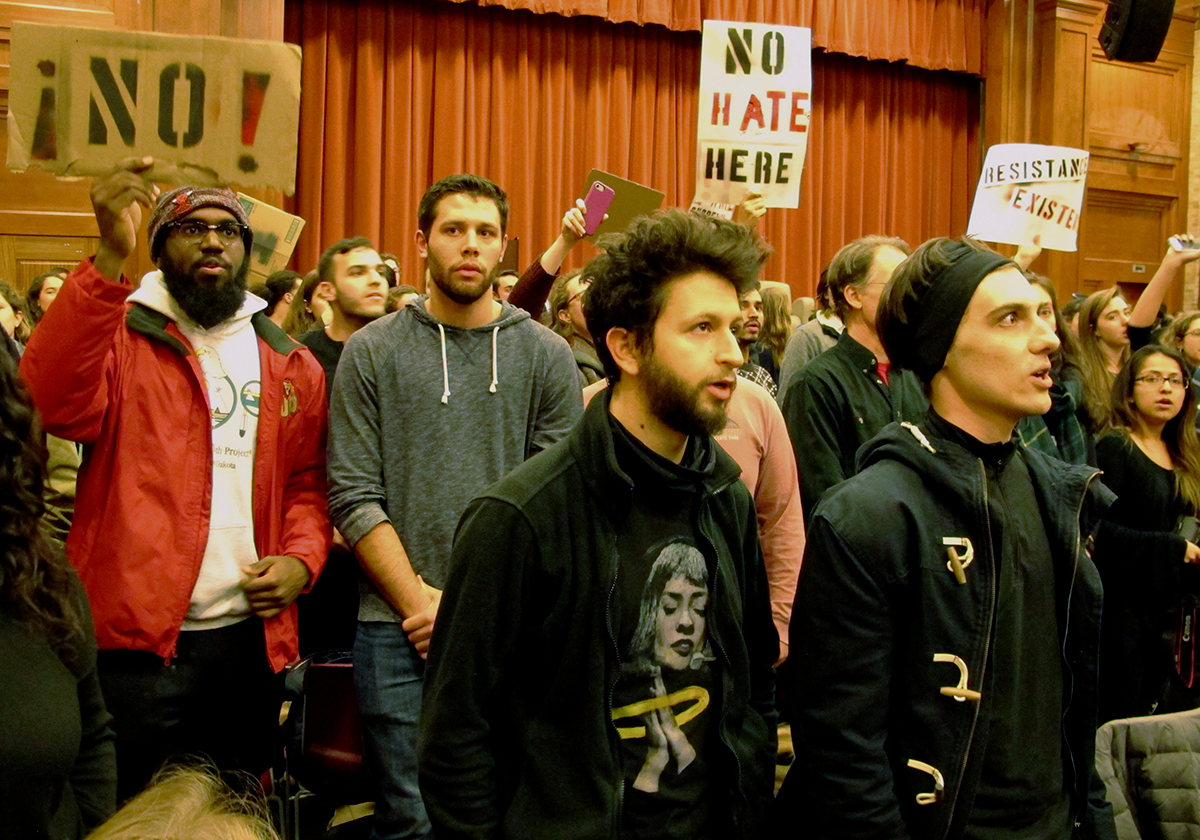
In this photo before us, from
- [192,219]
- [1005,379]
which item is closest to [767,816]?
[1005,379]

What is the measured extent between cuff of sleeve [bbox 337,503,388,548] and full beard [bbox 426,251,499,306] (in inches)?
20.6

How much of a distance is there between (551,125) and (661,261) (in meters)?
6.35

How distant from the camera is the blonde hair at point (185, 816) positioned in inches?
40.9

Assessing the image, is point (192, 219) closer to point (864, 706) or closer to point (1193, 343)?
point (864, 706)

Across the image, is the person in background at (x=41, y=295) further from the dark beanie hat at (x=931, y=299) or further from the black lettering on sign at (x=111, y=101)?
the dark beanie hat at (x=931, y=299)

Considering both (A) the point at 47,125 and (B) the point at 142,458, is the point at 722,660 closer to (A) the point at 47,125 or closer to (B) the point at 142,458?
(B) the point at 142,458

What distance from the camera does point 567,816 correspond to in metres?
1.55

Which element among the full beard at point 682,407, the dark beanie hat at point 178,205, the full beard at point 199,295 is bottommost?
the full beard at point 682,407

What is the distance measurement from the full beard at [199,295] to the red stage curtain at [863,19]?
18.2 ft

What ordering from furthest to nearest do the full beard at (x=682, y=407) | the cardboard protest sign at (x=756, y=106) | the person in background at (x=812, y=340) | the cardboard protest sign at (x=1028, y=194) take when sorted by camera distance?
the cardboard protest sign at (x=1028, y=194) → the cardboard protest sign at (x=756, y=106) → the person in background at (x=812, y=340) → the full beard at (x=682, y=407)

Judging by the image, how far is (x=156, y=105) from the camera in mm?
2275

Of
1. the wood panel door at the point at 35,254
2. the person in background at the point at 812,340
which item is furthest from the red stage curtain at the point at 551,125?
the person in background at the point at 812,340

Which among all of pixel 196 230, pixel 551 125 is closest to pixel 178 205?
pixel 196 230

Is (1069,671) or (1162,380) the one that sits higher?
(1162,380)
